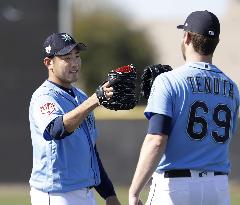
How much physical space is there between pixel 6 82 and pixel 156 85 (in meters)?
10.1

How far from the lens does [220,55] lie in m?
53.3

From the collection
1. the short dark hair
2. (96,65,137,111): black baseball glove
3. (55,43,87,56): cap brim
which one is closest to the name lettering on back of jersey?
the short dark hair

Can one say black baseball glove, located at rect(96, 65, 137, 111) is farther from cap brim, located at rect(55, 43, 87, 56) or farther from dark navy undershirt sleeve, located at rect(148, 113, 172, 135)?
cap brim, located at rect(55, 43, 87, 56)

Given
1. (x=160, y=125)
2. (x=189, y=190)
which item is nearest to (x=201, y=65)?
(x=160, y=125)

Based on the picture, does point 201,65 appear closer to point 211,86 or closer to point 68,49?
point 211,86

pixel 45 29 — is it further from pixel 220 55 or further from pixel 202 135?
pixel 220 55

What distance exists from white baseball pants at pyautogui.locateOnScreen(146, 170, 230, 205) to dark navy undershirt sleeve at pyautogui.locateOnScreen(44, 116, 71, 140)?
65 cm

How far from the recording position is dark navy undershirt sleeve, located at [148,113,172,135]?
475 cm

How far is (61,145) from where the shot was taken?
546 centimetres

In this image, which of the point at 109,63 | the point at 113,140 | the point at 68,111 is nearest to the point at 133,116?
the point at 113,140

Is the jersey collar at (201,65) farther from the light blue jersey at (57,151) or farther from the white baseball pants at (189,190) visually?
the light blue jersey at (57,151)

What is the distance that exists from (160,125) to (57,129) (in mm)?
756

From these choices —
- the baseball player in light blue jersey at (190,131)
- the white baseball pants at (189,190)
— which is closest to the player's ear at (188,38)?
the baseball player in light blue jersey at (190,131)

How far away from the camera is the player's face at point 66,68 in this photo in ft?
18.6
